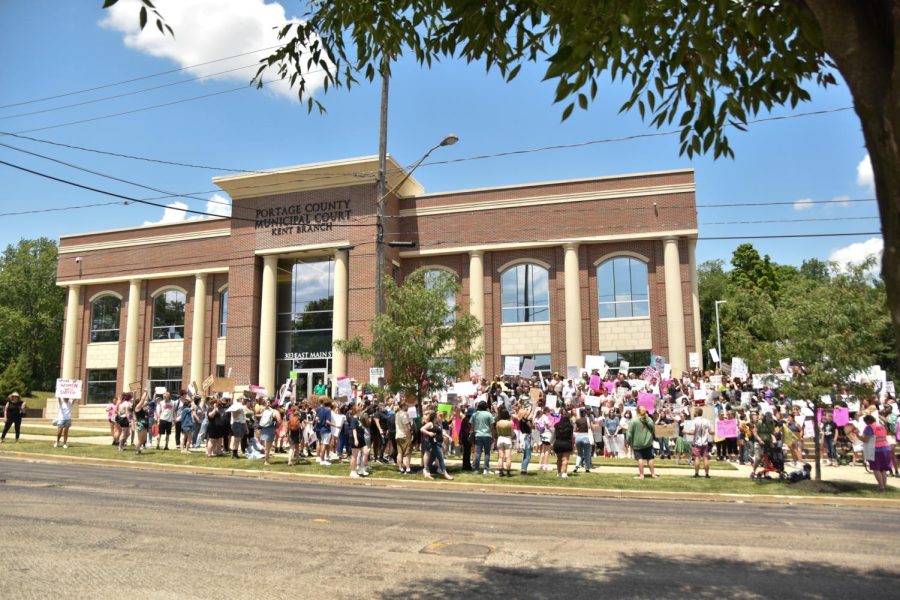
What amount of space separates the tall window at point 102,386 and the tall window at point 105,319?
6.72ft

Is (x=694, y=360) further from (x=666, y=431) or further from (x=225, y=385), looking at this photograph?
(x=225, y=385)

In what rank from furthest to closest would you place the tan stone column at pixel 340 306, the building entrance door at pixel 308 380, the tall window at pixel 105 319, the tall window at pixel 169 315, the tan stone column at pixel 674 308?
1. the tall window at pixel 105 319
2. the tall window at pixel 169 315
3. the building entrance door at pixel 308 380
4. the tan stone column at pixel 340 306
5. the tan stone column at pixel 674 308

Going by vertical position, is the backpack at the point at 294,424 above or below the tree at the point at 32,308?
below

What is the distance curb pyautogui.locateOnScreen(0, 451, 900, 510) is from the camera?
43.6 feet

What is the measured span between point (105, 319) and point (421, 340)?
32.0 meters

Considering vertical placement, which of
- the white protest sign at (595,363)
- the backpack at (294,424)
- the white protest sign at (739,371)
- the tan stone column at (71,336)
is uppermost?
the tan stone column at (71,336)

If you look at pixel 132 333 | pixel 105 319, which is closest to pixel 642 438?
pixel 132 333

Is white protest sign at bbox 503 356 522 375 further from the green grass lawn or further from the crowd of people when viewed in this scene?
the green grass lawn

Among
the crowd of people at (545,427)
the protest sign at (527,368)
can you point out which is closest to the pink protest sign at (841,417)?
the crowd of people at (545,427)

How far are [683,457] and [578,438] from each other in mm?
5173

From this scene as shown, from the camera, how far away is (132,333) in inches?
1556

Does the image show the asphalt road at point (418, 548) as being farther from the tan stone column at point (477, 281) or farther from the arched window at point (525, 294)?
the tan stone column at point (477, 281)

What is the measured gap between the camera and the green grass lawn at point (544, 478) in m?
14.2

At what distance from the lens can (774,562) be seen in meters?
7.09
